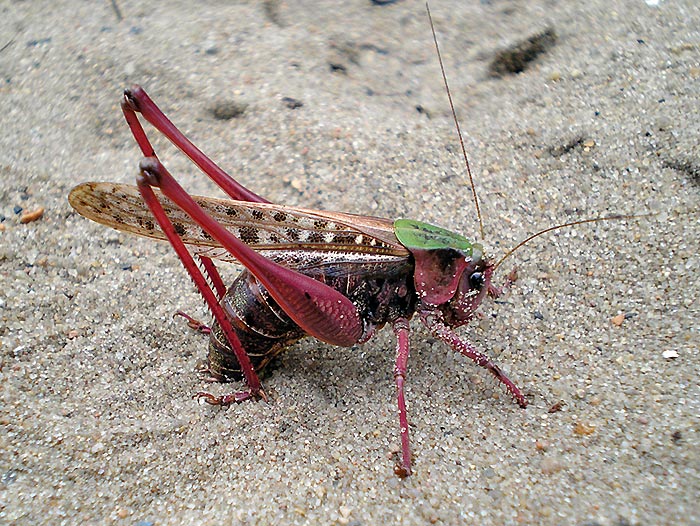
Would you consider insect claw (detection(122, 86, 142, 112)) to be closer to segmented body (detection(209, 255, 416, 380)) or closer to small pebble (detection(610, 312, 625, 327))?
segmented body (detection(209, 255, 416, 380))

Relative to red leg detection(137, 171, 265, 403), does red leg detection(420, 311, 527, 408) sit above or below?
below

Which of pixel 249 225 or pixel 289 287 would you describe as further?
pixel 249 225

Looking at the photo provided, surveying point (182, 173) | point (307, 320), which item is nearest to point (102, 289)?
point (182, 173)

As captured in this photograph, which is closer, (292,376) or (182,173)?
(292,376)

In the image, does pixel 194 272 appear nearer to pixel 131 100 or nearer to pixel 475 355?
pixel 131 100

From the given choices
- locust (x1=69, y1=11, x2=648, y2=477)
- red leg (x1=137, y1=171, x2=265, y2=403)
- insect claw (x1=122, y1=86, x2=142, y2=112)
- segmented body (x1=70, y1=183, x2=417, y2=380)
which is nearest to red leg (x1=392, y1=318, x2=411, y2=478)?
locust (x1=69, y1=11, x2=648, y2=477)

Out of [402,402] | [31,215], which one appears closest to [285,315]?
[402,402]

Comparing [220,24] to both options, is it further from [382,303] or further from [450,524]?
[450,524]
